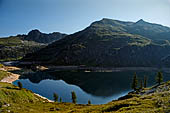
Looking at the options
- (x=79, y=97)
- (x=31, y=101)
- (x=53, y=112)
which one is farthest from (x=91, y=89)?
(x=53, y=112)

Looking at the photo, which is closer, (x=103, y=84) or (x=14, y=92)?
(x=14, y=92)

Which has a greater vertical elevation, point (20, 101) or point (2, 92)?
point (2, 92)

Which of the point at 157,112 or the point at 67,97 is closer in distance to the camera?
the point at 157,112

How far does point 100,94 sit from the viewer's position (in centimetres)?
11306

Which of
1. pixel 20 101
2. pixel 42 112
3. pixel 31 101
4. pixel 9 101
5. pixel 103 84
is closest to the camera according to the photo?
pixel 42 112

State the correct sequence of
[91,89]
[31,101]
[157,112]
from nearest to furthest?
[157,112] < [31,101] < [91,89]

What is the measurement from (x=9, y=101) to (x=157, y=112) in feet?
Answer: 159

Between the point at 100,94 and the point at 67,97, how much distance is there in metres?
28.0

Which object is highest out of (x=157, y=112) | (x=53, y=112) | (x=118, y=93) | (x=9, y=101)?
(x=157, y=112)

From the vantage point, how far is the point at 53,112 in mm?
44406

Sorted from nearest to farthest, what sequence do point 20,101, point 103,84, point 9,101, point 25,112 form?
1. point 25,112
2. point 9,101
3. point 20,101
4. point 103,84

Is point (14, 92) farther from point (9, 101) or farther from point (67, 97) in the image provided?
point (67, 97)

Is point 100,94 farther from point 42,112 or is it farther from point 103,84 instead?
point 42,112

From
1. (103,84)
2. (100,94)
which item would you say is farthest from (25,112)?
(103,84)
